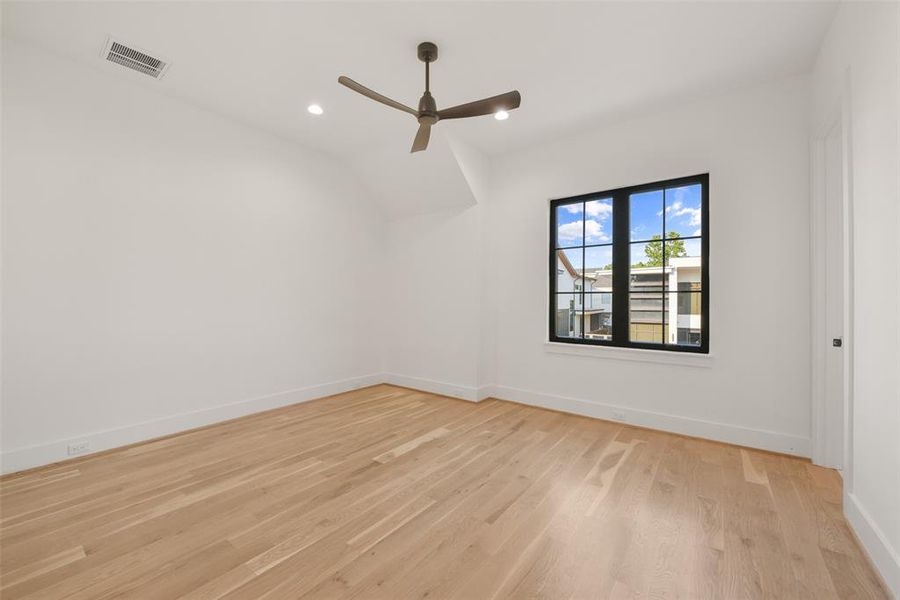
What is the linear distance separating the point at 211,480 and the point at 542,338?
3204mm

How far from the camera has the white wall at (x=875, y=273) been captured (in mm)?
1572

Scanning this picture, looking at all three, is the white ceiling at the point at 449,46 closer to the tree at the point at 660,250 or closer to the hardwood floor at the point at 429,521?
the tree at the point at 660,250

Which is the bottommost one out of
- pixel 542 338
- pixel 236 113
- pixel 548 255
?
pixel 542 338

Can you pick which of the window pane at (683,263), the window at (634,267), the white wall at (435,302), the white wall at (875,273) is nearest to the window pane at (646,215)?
the window at (634,267)

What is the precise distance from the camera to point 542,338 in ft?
13.9

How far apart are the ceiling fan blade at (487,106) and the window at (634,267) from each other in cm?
189

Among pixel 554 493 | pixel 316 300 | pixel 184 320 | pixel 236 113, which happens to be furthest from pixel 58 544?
pixel 236 113

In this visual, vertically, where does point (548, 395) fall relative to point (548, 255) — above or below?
below

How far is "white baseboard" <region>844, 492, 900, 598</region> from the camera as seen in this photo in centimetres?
154

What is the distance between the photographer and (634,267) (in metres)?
3.75

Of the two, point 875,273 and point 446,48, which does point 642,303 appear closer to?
point 875,273

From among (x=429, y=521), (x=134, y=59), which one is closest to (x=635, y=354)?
(x=429, y=521)

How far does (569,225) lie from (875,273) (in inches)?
104

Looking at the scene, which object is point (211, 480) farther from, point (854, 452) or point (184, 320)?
point (854, 452)
